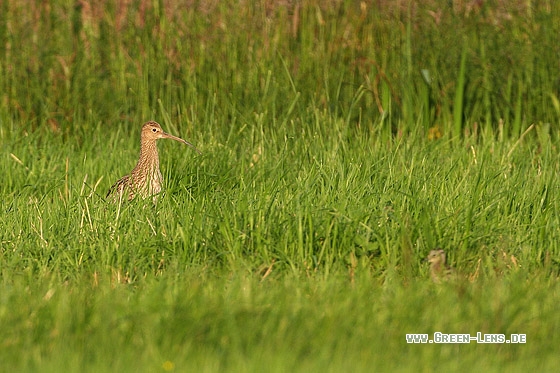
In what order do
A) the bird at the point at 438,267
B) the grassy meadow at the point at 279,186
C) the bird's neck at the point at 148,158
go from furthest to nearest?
1. the bird's neck at the point at 148,158
2. the bird at the point at 438,267
3. the grassy meadow at the point at 279,186

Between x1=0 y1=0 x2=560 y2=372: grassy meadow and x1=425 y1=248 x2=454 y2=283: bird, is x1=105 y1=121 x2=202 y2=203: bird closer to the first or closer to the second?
x1=0 y1=0 x2=560 y2=372: grassy meadow

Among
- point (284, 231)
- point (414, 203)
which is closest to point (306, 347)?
point (284, 231)

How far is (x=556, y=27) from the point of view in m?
8.17

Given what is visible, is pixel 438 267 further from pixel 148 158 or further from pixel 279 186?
pixel 148 158

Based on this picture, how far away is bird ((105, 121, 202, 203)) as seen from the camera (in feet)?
20.3

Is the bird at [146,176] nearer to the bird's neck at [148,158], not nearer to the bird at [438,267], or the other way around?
the bird's neck at [148,158]

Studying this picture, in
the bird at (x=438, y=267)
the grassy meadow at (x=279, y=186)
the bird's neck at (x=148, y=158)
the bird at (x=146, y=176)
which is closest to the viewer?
the grassy meadow at (x=279, y=186)

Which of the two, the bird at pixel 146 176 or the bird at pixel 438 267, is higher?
the bird at pixel 438 267

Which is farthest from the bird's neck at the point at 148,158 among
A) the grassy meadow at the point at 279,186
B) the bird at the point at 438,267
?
the bird at the point at 438,267

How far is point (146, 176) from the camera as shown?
20.8 feet

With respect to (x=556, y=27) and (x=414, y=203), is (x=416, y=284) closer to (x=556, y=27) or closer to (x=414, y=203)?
(x=414, y=203)

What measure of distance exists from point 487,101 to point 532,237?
120 inches

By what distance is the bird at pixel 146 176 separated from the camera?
6.20 meters

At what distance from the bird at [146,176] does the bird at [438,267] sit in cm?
169
